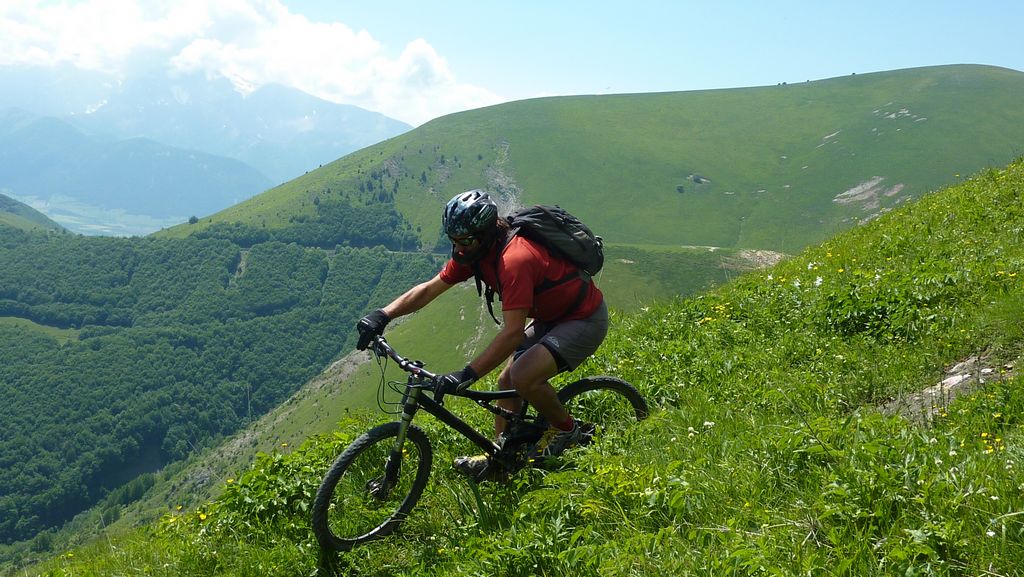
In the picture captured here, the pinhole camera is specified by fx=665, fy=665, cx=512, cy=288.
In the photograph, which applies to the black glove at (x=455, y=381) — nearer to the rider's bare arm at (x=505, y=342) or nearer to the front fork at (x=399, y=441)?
the rider's bare arm at (x=505, y=342)

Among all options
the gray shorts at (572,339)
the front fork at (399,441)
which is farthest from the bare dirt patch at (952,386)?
the front fork at (399,441)

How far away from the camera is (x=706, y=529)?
13.3 feet

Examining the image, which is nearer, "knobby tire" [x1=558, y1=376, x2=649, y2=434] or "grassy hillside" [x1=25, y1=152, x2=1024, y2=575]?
"grassy hillside" [x1=25, y1=152, x2=1024, y2=575]

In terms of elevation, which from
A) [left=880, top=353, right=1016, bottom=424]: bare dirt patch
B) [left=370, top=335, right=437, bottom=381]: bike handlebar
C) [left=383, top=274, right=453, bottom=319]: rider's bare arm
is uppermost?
[left=383, top=274, right=453, bottom=319]: rider's bare arm

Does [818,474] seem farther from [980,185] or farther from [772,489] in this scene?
[980,185]

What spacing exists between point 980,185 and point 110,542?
15673 mm

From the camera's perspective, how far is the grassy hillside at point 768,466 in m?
3.67

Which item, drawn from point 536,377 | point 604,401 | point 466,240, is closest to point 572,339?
point 536,377

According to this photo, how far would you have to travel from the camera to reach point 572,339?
6238mm

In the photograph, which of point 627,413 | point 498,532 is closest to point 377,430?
point 498,532

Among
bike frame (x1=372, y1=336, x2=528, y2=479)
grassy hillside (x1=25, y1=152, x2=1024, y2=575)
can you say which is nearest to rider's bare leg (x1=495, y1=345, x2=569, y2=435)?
bike frame (x1=372, y1=336, x2=528, y2=479)

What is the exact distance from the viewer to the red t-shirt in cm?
563

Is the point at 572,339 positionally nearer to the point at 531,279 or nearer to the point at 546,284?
the point at 546,284

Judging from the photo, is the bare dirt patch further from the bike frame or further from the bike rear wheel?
the bike frame
